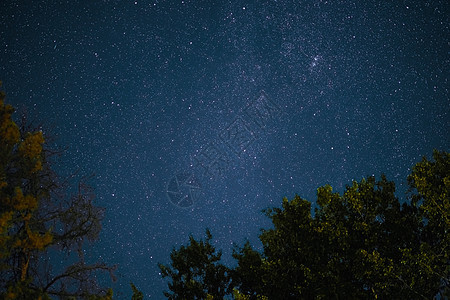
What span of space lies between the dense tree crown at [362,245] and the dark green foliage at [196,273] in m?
1.34

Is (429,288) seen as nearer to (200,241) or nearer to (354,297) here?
(354,297)

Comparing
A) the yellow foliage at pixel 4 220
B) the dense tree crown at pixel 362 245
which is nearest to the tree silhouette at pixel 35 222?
the yellow foliage at pixel 4 220

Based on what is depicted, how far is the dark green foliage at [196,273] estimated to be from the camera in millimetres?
11711

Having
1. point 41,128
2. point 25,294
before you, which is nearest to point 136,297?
point 25,294

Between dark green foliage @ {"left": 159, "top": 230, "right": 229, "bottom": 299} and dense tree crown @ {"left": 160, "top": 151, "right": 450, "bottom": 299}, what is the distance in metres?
1.34

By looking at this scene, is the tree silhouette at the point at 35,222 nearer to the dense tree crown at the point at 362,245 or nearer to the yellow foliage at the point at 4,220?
the yellow foliage at the point at 4,220

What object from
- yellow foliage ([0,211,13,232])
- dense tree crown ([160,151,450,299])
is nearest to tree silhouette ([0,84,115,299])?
yellow foliage ([0,211,13,232])

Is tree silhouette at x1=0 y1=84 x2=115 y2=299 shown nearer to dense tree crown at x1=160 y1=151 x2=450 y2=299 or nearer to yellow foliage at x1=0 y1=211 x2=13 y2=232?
yellow foliage at x1=0 y1=211 x2=13 y2=232

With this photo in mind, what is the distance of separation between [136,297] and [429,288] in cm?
861

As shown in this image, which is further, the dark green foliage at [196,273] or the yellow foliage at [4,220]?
the dark green foliage at [196,273]

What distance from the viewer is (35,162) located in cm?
821

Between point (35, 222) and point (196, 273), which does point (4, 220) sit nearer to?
point (35, 222)

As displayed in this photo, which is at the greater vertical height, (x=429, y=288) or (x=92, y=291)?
(x=92, y=291)

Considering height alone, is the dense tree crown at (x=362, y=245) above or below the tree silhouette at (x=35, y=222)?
below
